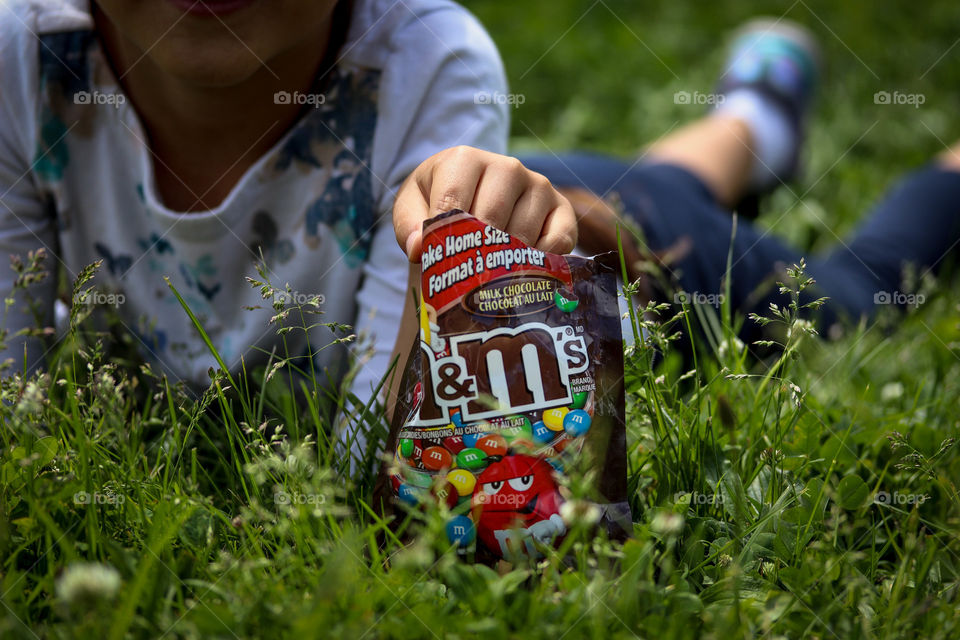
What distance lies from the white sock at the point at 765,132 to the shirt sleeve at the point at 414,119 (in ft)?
5.15

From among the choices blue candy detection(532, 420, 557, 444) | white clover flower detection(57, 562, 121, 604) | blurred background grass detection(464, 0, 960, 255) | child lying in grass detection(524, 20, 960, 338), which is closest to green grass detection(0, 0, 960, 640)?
white clover flower detection(57, 562, 121, 604)

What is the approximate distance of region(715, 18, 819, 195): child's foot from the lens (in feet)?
9.20

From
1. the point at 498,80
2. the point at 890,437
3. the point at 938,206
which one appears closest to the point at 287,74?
the point at 498,80

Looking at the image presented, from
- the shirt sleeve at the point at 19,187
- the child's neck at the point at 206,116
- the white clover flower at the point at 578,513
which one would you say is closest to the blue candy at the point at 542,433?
the white clover flower at the point at 578,513

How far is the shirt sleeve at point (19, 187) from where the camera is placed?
1476mm

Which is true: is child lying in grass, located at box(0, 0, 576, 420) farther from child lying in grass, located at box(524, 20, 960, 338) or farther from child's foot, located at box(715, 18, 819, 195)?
child's foot, located at box(715, 18, 819, 195)

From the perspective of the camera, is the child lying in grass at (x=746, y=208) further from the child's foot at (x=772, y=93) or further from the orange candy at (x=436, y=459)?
the orange candy at (x=436, y=459)

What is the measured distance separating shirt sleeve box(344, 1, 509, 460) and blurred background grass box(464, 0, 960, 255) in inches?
60.7

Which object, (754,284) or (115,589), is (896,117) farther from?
(115,589)

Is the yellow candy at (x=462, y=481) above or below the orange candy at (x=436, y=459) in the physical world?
below

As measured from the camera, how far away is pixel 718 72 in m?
3.62

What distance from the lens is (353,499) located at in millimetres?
1062

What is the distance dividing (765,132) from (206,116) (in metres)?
2.00

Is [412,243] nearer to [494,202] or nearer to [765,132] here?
[494,202]
